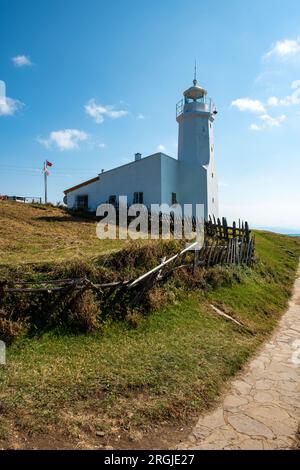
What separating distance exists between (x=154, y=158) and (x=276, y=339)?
15.6 metres

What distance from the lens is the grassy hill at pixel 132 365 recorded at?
3.89 meters

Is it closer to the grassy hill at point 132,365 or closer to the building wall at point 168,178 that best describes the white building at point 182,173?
the building wall at point 168,178

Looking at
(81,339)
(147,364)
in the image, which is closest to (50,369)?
(81,339)

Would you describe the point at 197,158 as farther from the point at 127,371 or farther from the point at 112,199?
the point at 127,371

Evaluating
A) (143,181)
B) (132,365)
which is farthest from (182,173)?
(132,365)

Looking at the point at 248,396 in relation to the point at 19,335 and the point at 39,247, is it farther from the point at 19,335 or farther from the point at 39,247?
the point at 39,247

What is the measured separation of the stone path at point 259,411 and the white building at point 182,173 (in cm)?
1542

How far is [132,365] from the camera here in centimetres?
541

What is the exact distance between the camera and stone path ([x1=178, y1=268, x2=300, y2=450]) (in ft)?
12.3

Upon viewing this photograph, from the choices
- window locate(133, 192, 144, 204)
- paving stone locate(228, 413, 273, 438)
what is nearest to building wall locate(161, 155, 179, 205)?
window locate(133, 192, 144, 204)

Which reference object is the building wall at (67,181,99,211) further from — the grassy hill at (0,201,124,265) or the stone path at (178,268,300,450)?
the stone path at (178,268,300,450)

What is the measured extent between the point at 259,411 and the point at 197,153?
67.1 feet

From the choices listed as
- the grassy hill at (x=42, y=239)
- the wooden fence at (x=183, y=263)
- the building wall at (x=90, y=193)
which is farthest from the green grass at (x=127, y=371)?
the building wall at (x=90, y=193)

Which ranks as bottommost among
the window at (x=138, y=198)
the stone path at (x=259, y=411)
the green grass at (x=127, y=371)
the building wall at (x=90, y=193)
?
the stone path at (x=259, y=411)
